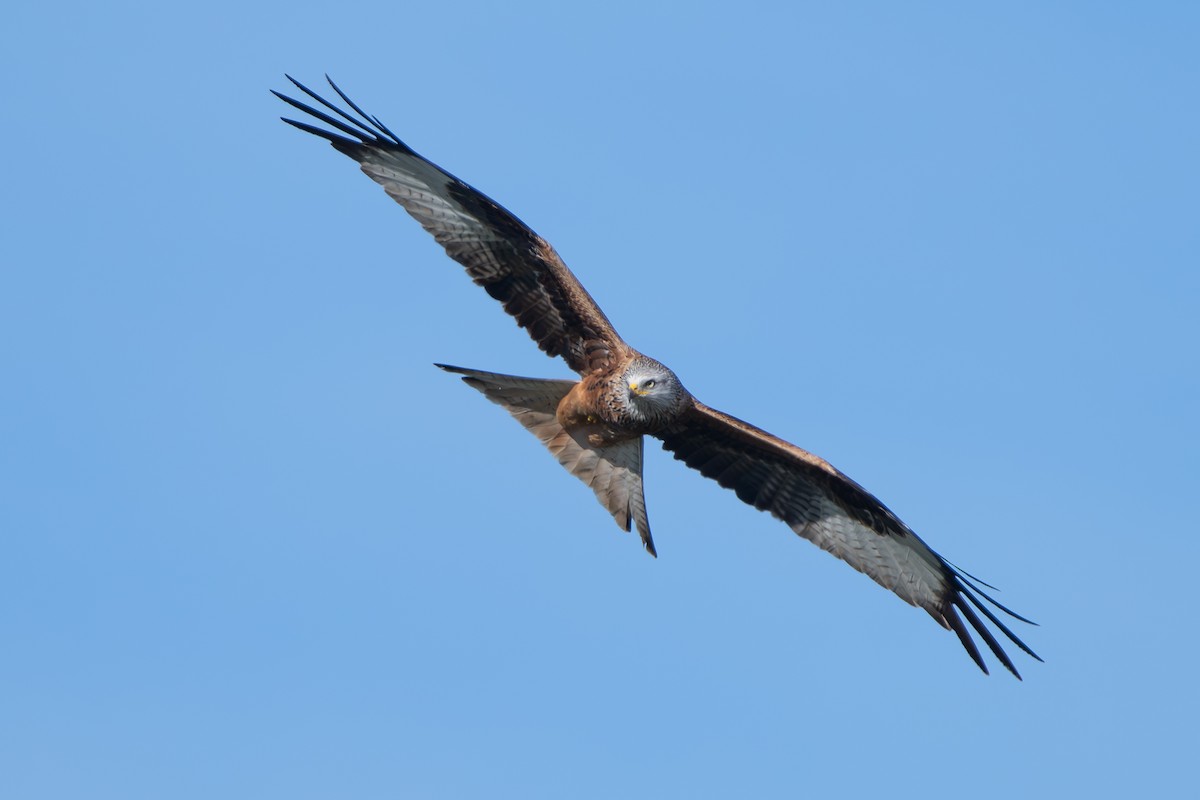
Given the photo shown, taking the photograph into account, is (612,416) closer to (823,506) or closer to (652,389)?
(652,389)

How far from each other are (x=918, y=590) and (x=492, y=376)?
2.94 meters

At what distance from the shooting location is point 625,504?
1359 centimetres

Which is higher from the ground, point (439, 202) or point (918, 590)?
point (439, 202)

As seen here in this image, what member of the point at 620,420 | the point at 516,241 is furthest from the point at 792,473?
the point at 516,241

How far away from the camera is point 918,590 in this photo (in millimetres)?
13844

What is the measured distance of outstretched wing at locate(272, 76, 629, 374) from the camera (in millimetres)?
13250

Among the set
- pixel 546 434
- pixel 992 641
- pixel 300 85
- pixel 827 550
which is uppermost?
pixel 300 85

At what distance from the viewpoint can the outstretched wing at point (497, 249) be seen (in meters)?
13.2

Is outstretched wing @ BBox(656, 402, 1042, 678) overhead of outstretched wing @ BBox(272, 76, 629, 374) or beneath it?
beneath

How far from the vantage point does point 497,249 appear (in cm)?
1341

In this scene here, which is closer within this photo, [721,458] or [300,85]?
[300,85]

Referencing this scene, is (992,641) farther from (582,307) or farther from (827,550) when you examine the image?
(582,307)

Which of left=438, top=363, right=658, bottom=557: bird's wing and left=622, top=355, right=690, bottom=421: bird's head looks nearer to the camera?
left=622, top=355, right=690, bottom=421: bird's head

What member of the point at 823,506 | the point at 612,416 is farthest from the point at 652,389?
the point at 823,506
